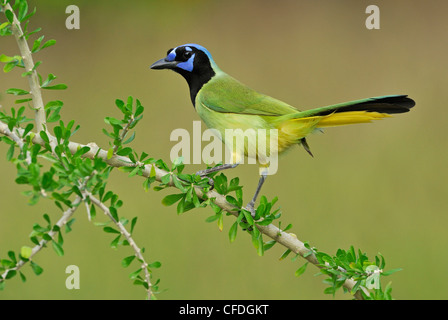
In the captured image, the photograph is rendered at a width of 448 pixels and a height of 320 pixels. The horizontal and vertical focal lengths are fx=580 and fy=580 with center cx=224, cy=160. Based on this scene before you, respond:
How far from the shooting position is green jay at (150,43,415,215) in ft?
2.71

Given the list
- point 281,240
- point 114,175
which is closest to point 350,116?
point 281,240

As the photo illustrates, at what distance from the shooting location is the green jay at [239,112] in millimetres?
827

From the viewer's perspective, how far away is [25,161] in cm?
56

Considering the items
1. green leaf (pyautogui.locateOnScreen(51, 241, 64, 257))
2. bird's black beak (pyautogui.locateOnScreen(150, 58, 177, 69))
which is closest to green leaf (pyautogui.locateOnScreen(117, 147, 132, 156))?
green leaf (pyautogui.locateOnScreen(51, 241, 64, 257))

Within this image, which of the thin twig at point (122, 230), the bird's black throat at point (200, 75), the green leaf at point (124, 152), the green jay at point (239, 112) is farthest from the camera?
the bird's black throat at point (200, 75)

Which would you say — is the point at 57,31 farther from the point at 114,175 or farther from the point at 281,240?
the point at 281,240

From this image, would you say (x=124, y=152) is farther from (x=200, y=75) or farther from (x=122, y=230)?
(x=200, y=75)

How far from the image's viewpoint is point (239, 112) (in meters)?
0.89

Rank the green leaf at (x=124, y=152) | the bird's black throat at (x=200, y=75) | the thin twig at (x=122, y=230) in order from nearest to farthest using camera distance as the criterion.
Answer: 1. the thin twig at (x=122, y=230)
2. the green leaf at (x=124, y=152)
3. the bird's black throat at (x=200, y=75)

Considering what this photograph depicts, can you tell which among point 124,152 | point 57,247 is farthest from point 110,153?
point 57,247

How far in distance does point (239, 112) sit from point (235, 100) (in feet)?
0.09

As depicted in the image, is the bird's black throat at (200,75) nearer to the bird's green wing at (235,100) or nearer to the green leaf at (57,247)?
the bird's green wing at (235,100)

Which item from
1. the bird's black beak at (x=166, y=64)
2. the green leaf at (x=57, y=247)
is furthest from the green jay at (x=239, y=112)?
the green leaf at (x=57, y=247)

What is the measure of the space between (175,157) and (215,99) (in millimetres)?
224
